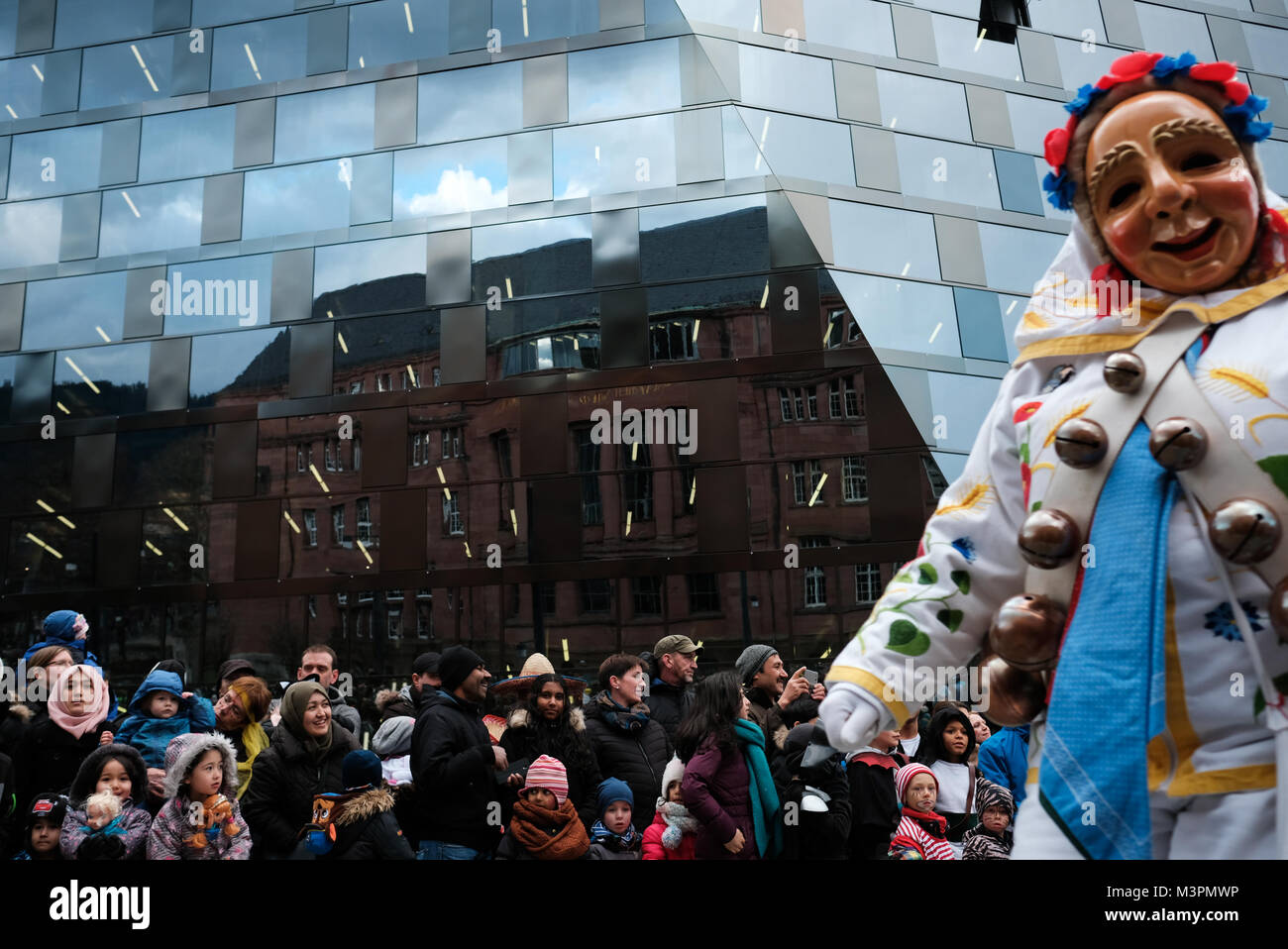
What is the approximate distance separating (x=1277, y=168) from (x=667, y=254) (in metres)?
9.25

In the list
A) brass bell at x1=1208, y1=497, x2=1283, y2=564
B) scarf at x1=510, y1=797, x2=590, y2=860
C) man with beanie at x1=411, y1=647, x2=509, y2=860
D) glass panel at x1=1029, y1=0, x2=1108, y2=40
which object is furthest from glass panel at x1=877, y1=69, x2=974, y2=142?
brass bell at x1=1208, y1=497, x2=1283, y2=564

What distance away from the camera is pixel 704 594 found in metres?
15.0

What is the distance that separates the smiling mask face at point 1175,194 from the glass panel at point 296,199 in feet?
52.0

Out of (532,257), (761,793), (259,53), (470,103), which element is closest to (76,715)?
(761,793)

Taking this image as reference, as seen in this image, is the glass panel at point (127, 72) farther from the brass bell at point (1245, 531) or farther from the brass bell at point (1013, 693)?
the brass bell at point (1245, 531)

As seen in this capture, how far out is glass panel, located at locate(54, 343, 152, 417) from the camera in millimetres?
17109

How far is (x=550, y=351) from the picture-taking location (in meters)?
16.0

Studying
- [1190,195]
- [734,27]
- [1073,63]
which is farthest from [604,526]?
[1190,195]

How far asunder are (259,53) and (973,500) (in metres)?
18.3

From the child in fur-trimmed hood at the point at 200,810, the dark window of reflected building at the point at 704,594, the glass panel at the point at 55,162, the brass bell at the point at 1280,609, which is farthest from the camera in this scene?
the glass panel at the point at 55,162

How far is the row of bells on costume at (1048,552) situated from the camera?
195cm

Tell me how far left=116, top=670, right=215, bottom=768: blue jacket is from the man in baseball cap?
8.51ft

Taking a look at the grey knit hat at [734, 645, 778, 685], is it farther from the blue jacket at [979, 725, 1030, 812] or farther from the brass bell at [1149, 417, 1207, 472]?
the brass bell at [1149, 417, 1207, 472]

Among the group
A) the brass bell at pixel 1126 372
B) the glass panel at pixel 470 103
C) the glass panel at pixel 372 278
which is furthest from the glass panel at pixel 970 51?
the brass bell at pixel 1126 372
